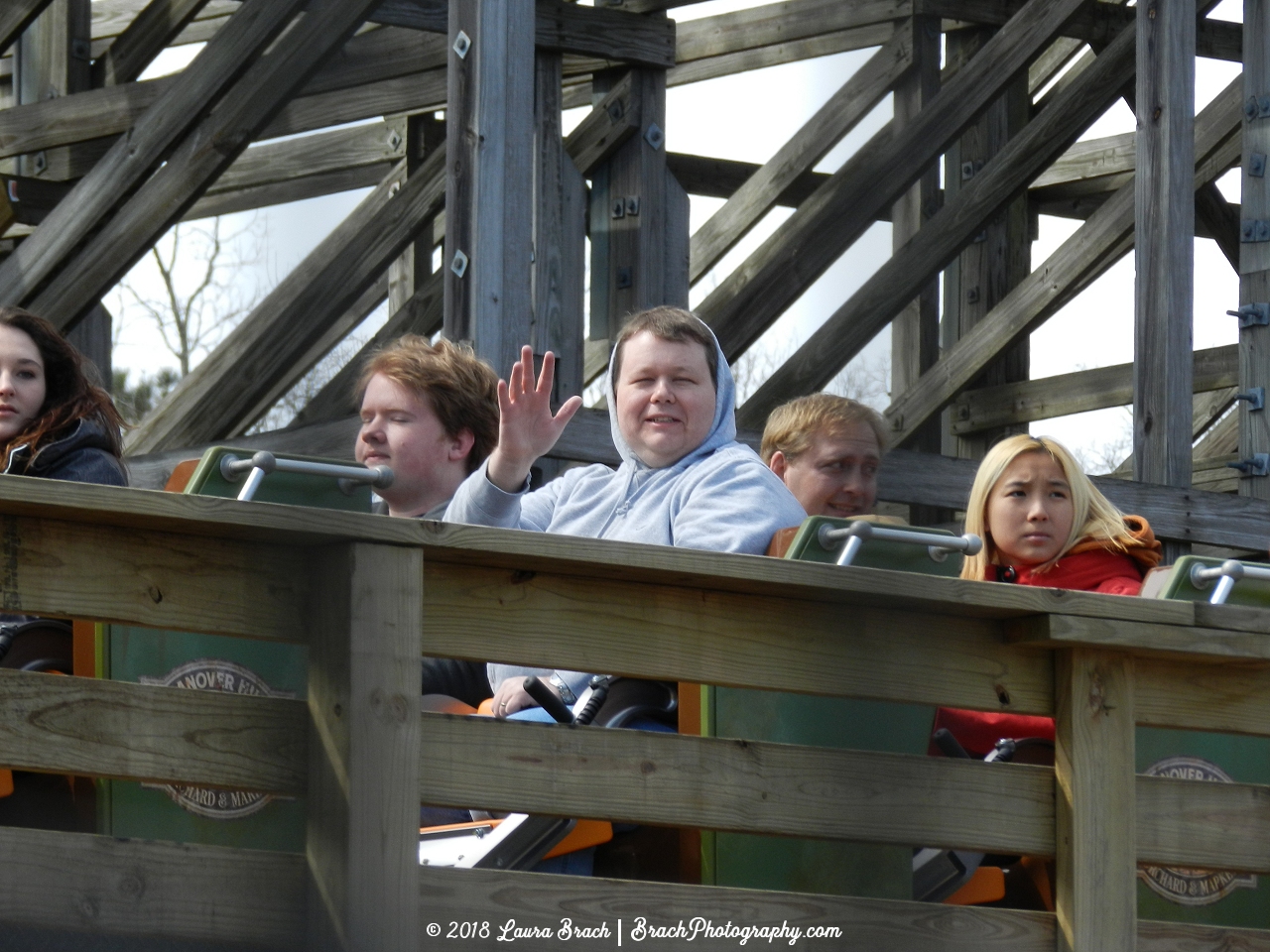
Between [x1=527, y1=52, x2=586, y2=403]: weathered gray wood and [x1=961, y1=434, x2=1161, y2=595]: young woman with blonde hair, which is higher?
[x1=527, y1=52, x2=586, y2=403]: weathered gray wood

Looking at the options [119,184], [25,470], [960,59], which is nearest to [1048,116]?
[960,59]

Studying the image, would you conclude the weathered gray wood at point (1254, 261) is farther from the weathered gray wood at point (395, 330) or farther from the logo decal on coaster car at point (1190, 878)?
the logo decal on coaster car at point (1190, 878)

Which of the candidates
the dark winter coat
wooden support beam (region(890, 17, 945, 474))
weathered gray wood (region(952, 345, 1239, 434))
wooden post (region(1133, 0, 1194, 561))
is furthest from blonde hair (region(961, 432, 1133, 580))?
weathered gray wood (region(952, 345, 1239, 434))

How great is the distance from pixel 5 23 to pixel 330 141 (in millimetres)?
2261

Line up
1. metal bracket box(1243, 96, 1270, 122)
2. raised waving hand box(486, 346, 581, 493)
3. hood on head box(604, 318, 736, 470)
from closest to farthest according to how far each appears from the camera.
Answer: raised waving hand box(486, 346, 581, 493) < hood on head box(604, 318, 736, 470) < metal bracket box(1243, 96, 1270, 122)

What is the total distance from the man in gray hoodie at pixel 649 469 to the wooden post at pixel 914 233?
3722 mm

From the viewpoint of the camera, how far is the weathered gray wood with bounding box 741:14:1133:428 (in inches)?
238

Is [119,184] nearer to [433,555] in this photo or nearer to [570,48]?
[570,48]

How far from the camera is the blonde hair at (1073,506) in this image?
340 centimetres

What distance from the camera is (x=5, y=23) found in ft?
19.9

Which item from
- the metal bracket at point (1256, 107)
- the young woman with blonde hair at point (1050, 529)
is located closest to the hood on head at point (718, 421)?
the young woman with blonde hair at point (1050, 529)

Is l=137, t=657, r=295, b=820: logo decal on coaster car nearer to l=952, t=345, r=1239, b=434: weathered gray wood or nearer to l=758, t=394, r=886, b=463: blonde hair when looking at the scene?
l=758, t=394, r=886, b=463: blonde hair

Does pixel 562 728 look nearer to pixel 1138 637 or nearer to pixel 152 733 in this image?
pixel 152 733

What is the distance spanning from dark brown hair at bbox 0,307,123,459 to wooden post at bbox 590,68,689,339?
2.35 meters
